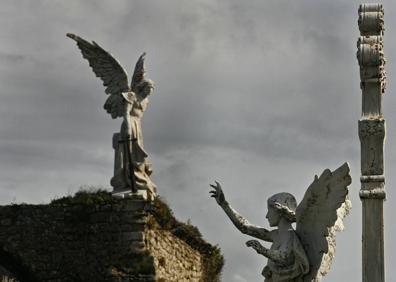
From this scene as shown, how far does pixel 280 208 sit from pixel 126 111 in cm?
1174

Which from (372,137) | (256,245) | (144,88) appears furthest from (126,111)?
(372,137)

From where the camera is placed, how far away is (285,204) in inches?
535

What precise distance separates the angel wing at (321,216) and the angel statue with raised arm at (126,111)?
1148 centimetres

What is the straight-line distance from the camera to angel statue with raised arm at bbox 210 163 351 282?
1317cm

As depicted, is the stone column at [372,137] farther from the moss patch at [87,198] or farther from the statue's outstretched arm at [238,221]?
the moss patch at [87,198]

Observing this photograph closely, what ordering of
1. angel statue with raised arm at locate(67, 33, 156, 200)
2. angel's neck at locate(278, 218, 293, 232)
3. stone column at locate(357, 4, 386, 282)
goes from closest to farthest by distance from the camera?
stone column at locate(357, 4, 386, 282)
angel's neck at locate(278, 218, 293, 232)
angel statue with raised arm at locate(67, 33, 156, 200)

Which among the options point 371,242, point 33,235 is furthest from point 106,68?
point 371,242

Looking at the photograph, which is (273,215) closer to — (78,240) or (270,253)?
(270,253)

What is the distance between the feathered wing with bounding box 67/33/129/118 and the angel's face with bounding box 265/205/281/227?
1184 cm

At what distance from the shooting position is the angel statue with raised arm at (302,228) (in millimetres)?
Result: 13172

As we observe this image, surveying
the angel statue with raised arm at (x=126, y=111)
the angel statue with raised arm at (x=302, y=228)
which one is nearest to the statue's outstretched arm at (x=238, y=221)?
the angel statue with raised arm at (x=302, y=228)

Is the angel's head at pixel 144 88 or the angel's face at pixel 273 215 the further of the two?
the angel's head at pixel 144 88

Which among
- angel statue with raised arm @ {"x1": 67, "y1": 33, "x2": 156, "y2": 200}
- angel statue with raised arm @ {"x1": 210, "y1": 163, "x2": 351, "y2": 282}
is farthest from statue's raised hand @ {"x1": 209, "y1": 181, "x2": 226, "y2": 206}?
angel statue with raised arm @ {"x1": 67, "y1": 33, "x2": 156, "y2": 200}

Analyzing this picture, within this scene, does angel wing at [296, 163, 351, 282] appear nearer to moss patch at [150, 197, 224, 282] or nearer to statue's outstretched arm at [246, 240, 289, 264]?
statue's outstretched arm at [246, 240, 289, 264]
